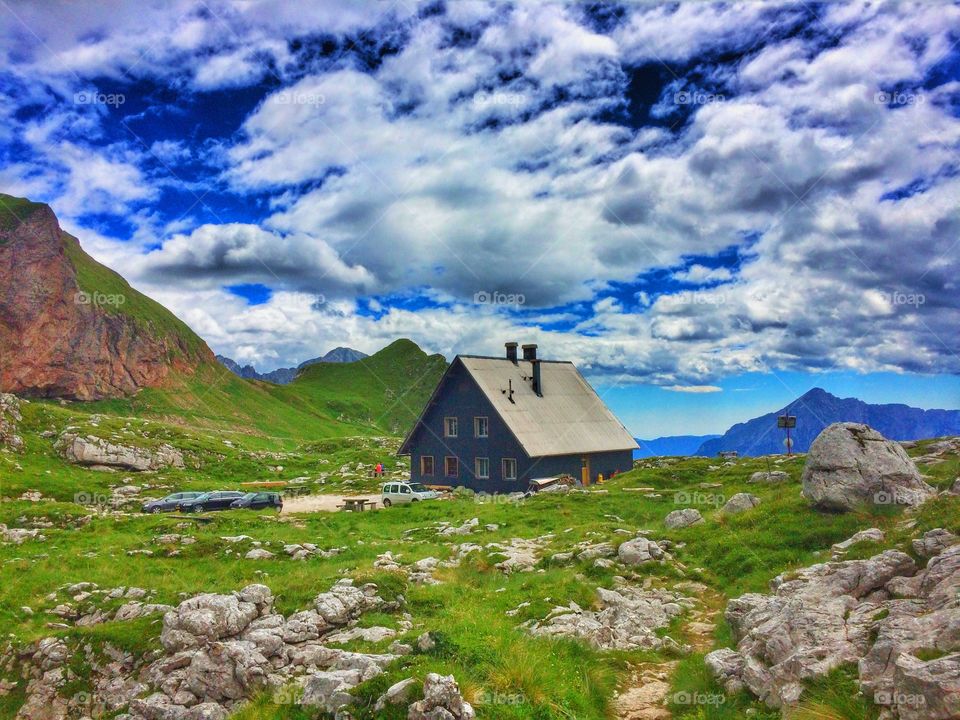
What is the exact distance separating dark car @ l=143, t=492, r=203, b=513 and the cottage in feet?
62.4

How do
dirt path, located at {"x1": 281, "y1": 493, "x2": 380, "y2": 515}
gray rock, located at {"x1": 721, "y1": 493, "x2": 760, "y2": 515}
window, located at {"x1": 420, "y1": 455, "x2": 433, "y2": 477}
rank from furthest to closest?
window, located at {"x1": 420, "y1": 455, "x2": 433, "y2": 477}
dirt path, located at {"x1": 281, "y1": 493, "x2": 380, "y2": 515}
gray rock, located at {"x1": 721, "y1": 493, "x2": 760, "y2": 515}

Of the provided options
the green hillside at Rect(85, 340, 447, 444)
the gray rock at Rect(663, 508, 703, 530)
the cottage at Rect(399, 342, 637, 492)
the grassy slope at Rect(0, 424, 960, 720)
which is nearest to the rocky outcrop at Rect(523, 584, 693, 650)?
the grassy slope at Rect(0, 424, 960, 720)

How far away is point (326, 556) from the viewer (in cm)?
2311

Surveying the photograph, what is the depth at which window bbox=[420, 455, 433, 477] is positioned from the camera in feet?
163

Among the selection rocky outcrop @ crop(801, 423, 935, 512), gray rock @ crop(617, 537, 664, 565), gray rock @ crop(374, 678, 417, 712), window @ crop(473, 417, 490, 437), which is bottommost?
gray rock @ crop(374, 678, 417, 712)

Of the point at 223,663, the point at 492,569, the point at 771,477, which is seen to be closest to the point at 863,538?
the point at 492,569

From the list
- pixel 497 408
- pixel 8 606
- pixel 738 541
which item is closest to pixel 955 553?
pixel 738 541

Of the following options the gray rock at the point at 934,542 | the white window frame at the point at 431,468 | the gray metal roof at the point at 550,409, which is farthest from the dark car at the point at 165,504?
the gray rock at the point at 934,542

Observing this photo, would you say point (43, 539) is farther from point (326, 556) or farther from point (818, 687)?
point (818, 687)

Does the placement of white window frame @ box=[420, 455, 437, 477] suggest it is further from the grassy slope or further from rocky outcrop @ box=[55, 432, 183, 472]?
rocky outcrop @ box=[55, 432, 183, 472]

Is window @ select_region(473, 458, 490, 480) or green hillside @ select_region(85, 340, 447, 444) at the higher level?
green hillside @ select_region(85, 340, 447, 444)

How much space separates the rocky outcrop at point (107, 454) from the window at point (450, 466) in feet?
75.9

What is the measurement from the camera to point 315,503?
42500 mm

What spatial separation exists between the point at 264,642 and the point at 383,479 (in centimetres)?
4182
